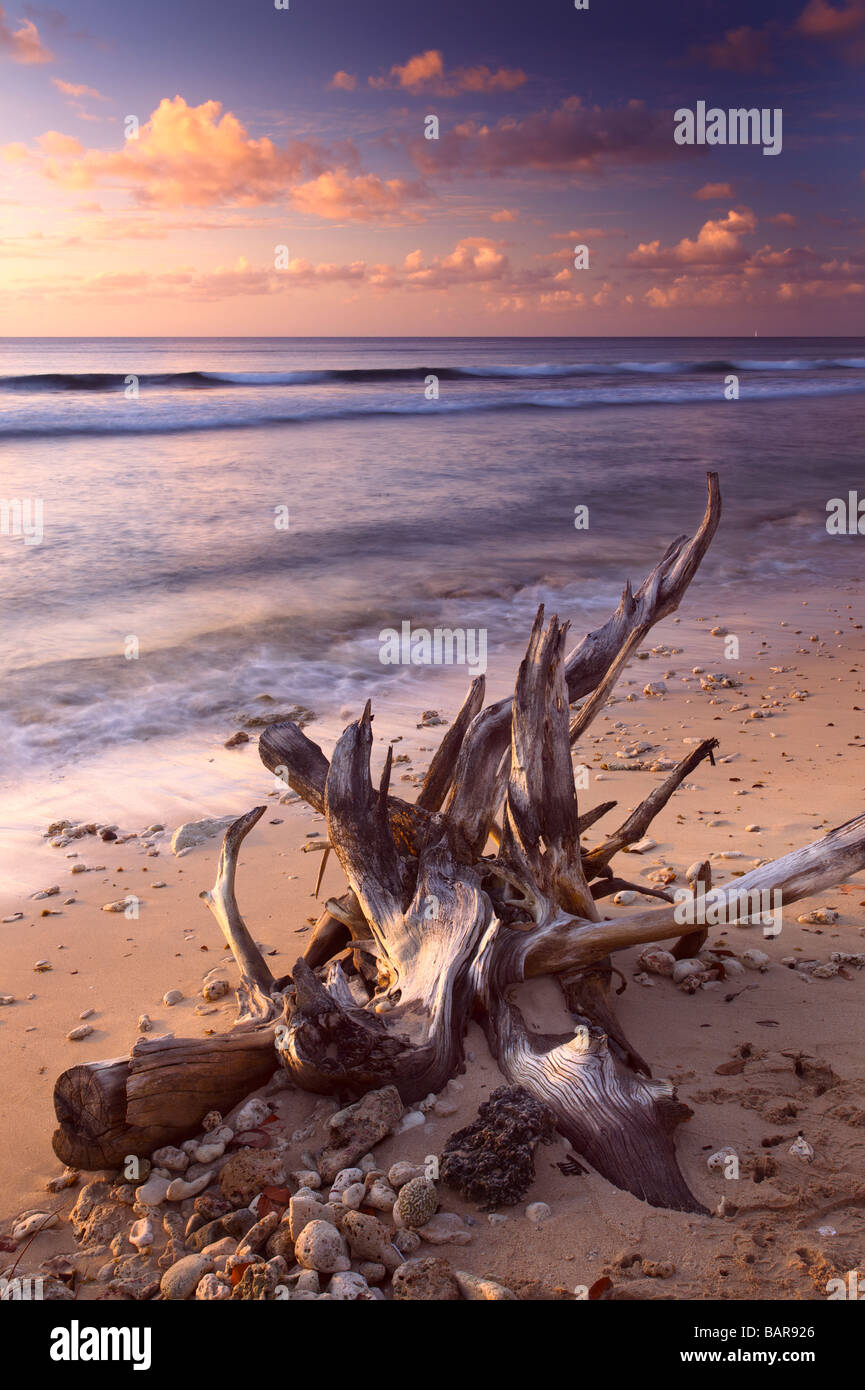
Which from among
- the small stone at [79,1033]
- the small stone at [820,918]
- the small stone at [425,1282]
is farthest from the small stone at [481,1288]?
the small stone at [820,918]

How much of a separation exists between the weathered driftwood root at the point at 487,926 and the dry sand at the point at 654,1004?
0.13 metres

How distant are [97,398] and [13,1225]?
124ft

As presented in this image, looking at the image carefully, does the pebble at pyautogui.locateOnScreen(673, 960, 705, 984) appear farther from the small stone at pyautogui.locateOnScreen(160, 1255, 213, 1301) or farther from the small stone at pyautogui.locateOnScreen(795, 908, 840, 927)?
the small stone at pyautogui.locateOnScreen(160, 1255, 213, 1301)

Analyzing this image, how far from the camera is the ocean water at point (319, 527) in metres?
9.86

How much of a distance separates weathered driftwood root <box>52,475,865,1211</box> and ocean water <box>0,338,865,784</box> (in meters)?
4.15

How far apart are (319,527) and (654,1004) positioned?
49.1 ft

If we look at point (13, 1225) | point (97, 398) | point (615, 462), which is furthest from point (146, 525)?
point (97, 398)

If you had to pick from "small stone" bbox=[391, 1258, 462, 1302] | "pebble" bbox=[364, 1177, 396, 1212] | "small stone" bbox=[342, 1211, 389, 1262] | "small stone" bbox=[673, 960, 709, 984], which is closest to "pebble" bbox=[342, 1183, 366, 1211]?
"pebble" bbox=[364, 1177, 396, 1212]

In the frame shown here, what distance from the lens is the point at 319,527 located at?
18.0 m

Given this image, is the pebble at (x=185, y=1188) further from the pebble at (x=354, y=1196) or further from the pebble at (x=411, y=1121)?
the pebble at (x=411, y=1121)

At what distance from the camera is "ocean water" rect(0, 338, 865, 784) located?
9859mm

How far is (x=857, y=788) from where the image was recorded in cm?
609

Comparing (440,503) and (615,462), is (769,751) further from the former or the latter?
(615,462)

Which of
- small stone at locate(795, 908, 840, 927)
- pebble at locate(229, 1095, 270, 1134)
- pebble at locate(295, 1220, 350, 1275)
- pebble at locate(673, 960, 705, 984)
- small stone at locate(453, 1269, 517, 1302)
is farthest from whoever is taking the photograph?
small stone at locate(795, 908, 840, 927)
